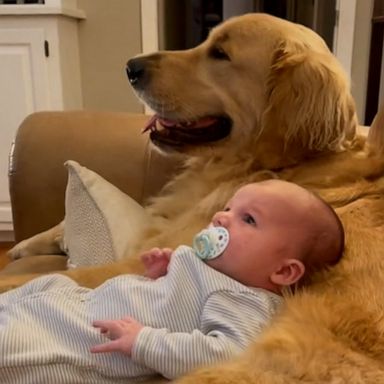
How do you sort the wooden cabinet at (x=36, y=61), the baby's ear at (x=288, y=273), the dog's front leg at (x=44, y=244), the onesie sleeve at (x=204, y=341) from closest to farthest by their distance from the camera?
the onesie sleeve at (x=204, y=341)
the baby's ear at (x=288, y=273)
the dog's front leg at (x=44, y=244)
the wooden cabinet at (x=36, y=61)

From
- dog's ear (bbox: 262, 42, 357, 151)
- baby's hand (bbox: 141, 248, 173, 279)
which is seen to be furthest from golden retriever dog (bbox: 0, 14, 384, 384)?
baby's hand (bbox: 141, 248, 173, 279)

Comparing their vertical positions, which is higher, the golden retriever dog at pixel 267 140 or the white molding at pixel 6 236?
the golden retriever dog at pixel 267 140

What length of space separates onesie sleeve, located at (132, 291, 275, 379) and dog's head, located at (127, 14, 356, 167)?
0.47 m

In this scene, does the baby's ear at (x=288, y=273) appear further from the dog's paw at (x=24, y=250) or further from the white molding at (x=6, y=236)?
the white molding at (x=6, y=236)

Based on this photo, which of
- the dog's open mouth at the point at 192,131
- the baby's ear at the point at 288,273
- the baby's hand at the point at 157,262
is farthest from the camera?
the dog's open mouth at the point at 192,131

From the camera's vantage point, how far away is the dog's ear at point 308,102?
3.90 feet

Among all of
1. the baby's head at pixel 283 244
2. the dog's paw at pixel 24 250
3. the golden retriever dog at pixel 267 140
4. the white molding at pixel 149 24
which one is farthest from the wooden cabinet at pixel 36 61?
the baby's head at pixel 283 244

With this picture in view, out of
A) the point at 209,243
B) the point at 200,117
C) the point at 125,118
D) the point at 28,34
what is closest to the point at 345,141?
the point at 200,117

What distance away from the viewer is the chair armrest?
1632 mm

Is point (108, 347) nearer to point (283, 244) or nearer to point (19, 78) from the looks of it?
point (283, 244)

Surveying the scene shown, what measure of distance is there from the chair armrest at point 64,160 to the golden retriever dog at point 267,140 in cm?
10

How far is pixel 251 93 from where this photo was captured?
4.23 feet

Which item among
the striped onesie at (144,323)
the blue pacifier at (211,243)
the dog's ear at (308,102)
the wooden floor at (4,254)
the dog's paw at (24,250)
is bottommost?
the wooden floor at (4,254)

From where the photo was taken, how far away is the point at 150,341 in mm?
782
